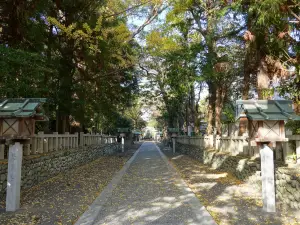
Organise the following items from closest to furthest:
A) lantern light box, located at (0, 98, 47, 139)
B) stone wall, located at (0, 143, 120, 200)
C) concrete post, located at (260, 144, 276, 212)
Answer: concrete post, located at (260, 144, 276, 212), lantern light box, located at (0, 98, 47, 139), stone wall, located at (0, 143, 120, 200)

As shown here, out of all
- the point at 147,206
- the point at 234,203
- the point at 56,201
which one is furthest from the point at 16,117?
the point at 234,203

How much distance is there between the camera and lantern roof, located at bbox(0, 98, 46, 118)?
583cm

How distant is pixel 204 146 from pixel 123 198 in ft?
35.6

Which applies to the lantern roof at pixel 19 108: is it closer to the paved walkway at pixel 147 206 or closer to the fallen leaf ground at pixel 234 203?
the paved walkway at pixel 147 206

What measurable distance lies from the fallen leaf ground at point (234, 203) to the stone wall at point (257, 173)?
278 millimetres

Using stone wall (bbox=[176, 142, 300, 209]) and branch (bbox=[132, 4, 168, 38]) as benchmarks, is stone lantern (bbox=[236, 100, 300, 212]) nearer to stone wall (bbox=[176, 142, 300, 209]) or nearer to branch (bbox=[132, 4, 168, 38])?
stone wall (bbox=[176, 142, 300, 209])

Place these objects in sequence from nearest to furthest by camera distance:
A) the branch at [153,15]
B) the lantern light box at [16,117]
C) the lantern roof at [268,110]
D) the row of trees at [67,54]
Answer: the lantern roof at [268,110] → the lantern light box at [16,117] → the row of trees at [67,54] → the branch at [153,15]

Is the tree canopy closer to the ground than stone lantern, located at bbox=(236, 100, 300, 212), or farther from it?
farther from it

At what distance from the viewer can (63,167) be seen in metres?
11.8

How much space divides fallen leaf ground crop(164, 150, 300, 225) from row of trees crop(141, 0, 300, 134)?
2.84 meters

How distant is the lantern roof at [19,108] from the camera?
5.83 metres

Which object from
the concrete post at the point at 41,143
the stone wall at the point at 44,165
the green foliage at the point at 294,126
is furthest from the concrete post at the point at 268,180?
the concrete post at the point at 41,143

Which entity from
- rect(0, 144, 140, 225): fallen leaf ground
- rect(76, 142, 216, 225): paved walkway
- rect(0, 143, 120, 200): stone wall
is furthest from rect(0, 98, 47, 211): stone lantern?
rect(76, 142, 216, 225): paved walkway

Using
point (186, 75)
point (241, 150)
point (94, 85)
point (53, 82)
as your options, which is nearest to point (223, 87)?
point (186, 75)
